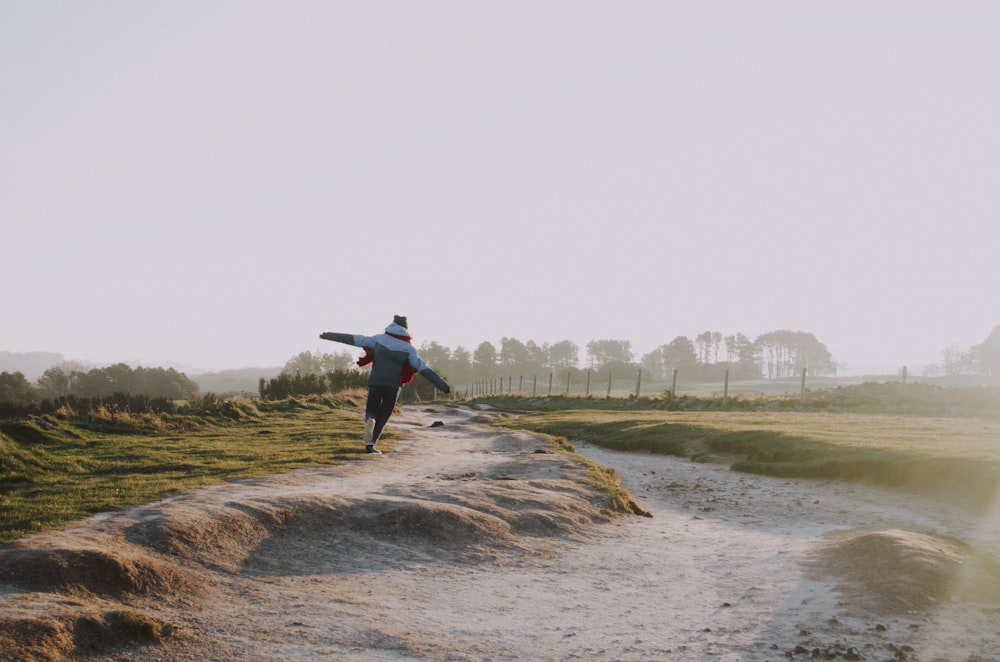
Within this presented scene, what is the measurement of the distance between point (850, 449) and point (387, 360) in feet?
36.7

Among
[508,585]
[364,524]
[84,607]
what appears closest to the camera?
[84,607]

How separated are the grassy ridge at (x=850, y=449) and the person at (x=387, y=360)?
864cm

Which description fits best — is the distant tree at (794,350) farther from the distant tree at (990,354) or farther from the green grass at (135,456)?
the green grass at (135,456)

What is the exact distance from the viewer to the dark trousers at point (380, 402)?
15.7 m

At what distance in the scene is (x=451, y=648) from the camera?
548 centimetres

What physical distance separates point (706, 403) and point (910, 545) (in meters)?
38.6

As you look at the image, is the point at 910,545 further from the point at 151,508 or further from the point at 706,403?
the point at 706,403

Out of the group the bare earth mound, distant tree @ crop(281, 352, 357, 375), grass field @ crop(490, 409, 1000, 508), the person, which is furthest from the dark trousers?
distant tree @ crop(281, 352, 357, 375)

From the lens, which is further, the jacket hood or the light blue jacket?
the jacket hood

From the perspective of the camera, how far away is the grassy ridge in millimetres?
14430

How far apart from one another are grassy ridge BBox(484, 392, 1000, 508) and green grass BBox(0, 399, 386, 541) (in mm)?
9040

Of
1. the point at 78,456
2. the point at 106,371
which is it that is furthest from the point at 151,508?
the point at 106,371

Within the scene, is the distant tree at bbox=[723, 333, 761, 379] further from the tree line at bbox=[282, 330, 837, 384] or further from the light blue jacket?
the light blue jacket

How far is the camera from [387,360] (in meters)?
15.4
